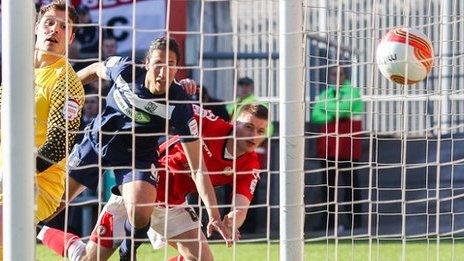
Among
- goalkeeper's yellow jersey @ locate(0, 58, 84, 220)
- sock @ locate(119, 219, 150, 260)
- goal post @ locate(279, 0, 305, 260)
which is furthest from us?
sock @ locate(119, 219, 150, 260)

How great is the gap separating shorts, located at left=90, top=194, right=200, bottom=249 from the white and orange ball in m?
1.52

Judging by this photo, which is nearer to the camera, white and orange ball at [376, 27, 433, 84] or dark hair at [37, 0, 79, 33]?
dark hair at [37, 0, 79, 33]

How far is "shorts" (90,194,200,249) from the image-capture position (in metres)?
7.76

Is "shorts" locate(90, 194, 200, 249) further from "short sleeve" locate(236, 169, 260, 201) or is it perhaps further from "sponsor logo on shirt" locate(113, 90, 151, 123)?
"sponsor logo on shirt" locate(113, 90, 151, 123)

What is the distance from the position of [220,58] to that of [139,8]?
1.07 metres

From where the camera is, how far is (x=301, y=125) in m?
5.83

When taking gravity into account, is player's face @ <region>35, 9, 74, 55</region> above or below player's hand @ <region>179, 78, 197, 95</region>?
above

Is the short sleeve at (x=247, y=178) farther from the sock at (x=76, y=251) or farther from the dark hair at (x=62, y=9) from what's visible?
the dark hair at (x=62, y=9)

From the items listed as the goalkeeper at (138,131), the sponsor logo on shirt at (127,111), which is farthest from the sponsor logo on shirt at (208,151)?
the sponsor logo on shirt at (127,111)

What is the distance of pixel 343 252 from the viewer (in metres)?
11.0

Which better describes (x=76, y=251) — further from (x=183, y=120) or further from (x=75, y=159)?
(x=183, y=120)

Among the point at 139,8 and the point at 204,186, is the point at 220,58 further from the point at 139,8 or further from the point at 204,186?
the point at 204,186

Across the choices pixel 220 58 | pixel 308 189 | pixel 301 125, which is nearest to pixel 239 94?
pixel 220 58

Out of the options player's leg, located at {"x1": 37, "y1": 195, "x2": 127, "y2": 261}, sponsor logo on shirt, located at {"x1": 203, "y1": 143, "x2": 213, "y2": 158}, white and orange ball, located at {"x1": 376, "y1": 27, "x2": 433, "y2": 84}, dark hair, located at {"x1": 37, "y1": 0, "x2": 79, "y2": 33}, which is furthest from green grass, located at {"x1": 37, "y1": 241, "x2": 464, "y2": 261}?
dark hair, located at {"x1": 37, "y1": 0, "x2": 79, "y2": 33}
